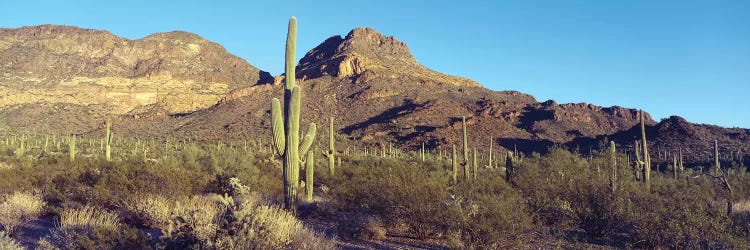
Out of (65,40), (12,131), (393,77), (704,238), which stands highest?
(65,40)

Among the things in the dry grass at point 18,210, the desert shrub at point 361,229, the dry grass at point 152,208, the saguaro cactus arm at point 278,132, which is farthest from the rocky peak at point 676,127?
the dry grass at point 18,210

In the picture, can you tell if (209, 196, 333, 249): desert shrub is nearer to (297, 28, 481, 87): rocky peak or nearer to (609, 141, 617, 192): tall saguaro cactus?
(609, 141, 617, 192): tall saguaro cactus

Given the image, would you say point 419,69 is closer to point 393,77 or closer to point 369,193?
point 393,77

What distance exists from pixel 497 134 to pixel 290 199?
5078 centimetres

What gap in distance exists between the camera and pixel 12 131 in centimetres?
5916

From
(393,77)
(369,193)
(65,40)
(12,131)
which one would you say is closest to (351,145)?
(393,77)

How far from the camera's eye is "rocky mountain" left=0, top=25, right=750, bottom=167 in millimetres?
58062

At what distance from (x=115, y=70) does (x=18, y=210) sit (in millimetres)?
100725

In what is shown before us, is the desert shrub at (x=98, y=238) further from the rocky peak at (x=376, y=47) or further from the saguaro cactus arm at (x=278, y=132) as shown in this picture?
the rocky peak at (x=376, y=47)

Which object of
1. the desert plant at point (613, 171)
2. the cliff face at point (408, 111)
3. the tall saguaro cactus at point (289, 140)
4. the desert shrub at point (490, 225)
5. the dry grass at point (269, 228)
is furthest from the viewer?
the cliff face at point (408, 111)

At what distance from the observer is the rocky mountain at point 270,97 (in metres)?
58.1

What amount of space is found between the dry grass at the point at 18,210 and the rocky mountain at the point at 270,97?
148 feet

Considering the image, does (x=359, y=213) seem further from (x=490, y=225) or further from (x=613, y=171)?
(x=613, y=171)

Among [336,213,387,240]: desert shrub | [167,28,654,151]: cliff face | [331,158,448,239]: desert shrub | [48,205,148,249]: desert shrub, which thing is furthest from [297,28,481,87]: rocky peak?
[48,205,148,249]: desert shrub
